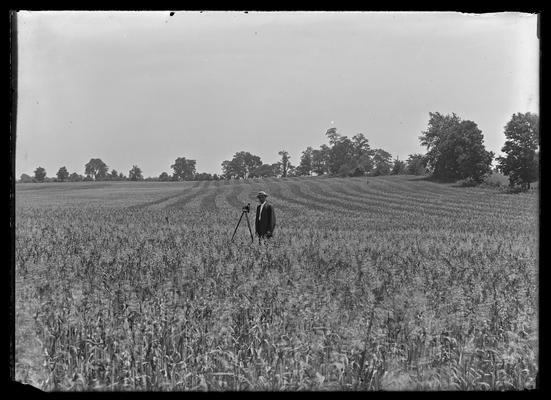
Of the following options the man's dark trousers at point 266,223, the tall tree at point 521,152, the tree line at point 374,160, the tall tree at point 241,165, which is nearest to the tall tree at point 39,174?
the tree line at point 374,160

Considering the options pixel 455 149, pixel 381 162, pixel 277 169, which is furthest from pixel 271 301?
pixel 455 149

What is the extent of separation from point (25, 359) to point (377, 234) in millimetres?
5751

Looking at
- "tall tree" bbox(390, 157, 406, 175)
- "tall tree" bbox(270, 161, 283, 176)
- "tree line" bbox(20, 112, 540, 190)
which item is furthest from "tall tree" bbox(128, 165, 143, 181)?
"tall tree" bbox(390, 157, 406, 175)

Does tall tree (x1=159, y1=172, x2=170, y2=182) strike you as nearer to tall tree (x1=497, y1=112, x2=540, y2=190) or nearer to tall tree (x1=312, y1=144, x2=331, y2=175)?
tall tree (x1=312, y1=144, x2=331, y2=175)

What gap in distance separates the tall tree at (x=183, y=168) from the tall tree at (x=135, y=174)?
1.40 ft

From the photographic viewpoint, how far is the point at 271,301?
6.46 m

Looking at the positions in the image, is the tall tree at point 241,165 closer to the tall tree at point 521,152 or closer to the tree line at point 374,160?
the tree line at point 374,160

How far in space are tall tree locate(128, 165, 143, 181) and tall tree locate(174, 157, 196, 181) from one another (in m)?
0.43

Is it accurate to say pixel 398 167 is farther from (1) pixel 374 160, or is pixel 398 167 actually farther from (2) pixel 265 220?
(2) pixel 265 220

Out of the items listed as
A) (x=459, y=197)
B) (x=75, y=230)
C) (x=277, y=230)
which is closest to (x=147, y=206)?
(x=75, y=230)

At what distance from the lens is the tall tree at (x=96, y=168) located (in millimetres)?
7234

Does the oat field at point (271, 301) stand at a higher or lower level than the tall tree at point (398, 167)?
lower

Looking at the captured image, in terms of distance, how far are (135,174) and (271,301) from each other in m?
2.40

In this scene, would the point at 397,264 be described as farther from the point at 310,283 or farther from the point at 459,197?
the point at 459,197
